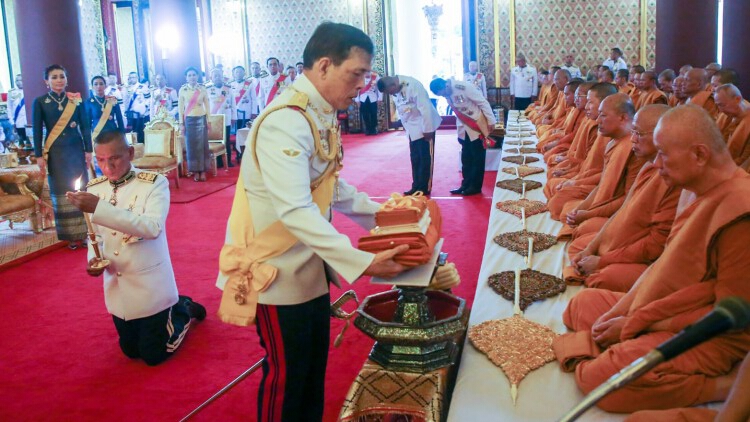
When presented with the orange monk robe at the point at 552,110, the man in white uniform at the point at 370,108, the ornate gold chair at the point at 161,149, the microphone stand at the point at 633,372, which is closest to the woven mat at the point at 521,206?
the microphone stand at the point at 633,372

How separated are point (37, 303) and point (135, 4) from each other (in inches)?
580

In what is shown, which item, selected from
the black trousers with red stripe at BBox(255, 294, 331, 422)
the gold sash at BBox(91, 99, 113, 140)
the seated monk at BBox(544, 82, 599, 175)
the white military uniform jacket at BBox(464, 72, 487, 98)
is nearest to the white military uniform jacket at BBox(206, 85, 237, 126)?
the gold sash at BBox(91, 99, 113, 140)

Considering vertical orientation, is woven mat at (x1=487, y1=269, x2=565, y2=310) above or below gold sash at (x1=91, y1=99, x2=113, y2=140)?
below

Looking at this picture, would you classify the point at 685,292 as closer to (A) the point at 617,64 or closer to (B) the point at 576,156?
(B) the point at 576,156

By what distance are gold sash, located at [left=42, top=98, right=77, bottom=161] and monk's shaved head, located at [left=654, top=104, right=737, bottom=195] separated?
15.9 ft

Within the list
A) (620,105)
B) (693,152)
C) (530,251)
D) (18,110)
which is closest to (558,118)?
(620,105)

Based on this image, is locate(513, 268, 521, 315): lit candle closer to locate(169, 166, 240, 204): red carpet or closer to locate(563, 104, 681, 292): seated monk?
locate(563, 104, 681, 292): seated monk

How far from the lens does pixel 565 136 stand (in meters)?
7.16

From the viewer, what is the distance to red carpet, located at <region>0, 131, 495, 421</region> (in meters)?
3.06

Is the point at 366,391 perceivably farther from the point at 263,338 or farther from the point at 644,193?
the point at 644,193

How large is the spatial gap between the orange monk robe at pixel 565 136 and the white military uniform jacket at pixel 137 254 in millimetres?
4279

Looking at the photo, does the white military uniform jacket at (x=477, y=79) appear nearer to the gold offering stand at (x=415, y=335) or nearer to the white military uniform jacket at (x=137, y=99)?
the white military uniform jacket at (x=137, y=99)

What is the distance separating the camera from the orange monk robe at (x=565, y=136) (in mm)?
6938

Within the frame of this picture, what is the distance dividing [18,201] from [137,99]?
29.5 feet
